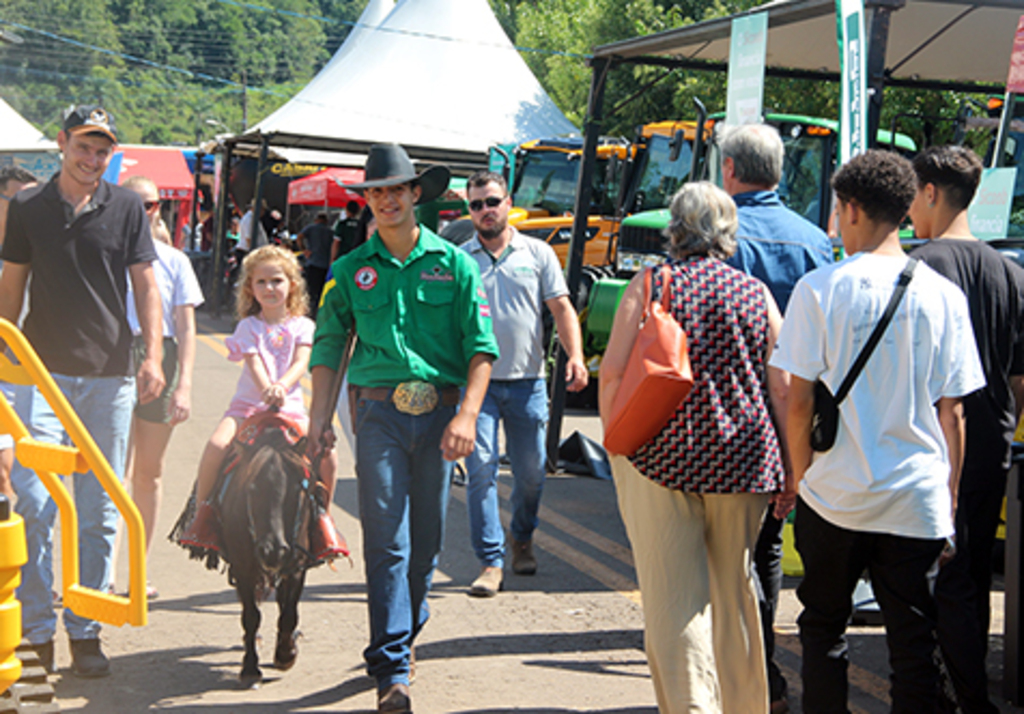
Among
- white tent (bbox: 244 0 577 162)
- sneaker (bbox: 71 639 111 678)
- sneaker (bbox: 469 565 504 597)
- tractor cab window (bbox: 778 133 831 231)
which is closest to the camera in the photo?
sneaker (bbox: 71 639 111 678)

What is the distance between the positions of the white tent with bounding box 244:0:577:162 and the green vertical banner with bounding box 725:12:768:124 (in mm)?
14523

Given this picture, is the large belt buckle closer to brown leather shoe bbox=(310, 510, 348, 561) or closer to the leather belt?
the leather belt

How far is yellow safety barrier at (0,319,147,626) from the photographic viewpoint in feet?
9.36

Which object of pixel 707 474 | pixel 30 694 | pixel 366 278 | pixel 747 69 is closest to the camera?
pixel 707 474

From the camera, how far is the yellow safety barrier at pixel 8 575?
8.86 feet

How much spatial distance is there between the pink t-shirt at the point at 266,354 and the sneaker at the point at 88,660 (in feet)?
3.57

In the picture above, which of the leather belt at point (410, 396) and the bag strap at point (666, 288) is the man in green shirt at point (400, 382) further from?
the bag strap at point (666, 288)

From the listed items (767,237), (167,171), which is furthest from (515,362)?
(167,171)

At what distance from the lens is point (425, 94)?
23.0 metres

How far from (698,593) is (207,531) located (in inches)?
81.6

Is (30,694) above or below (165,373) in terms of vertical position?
below

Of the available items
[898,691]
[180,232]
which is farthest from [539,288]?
[180,232]

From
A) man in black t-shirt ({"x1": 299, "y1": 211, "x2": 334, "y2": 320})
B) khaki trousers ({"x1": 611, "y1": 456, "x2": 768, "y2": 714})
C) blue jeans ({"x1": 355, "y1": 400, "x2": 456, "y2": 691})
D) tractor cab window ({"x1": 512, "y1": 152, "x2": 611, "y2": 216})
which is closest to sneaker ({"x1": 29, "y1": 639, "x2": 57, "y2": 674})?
blue jeans ({"x1": 355, "y1": 400, "x2": 456, "y2": 691})

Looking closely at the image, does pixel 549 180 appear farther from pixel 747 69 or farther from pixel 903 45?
pixel 747 69
